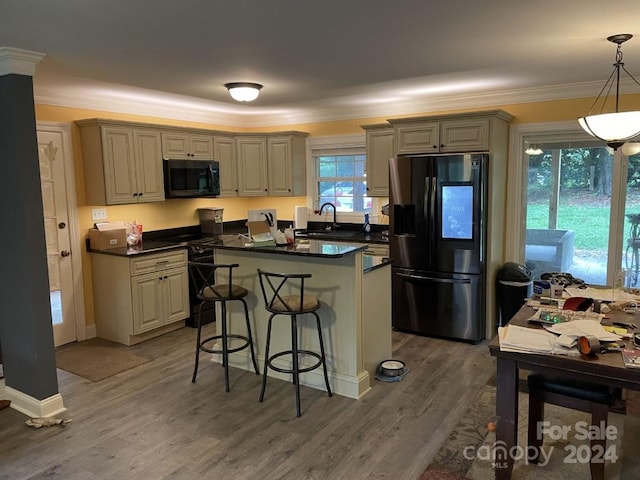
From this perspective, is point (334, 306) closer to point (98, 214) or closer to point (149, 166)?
point (149, 166)

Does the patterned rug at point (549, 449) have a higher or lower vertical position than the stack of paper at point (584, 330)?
lower

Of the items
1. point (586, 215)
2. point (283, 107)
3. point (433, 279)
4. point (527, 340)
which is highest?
point (283, 107)

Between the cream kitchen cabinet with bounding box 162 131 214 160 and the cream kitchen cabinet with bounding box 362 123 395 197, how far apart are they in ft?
6.18

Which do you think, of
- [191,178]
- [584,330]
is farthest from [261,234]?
[584,330]

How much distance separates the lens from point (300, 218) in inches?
247

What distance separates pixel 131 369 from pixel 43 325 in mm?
1063

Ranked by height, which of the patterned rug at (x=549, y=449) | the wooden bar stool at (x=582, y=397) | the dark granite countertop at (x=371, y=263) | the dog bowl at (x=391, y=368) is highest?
the dark granite countertop at (x=371, y=263)

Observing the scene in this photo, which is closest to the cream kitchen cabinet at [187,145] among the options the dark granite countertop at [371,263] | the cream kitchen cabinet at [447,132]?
the cream kitchen cabinet at [447,132]

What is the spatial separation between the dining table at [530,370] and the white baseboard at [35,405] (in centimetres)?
288

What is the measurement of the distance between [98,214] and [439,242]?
348 cm

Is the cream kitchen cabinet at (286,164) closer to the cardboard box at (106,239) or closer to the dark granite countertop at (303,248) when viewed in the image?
the cardboard box at (106,239)

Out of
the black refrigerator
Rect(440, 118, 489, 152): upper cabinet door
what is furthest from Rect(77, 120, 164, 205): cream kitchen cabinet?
Rect(440, 118, 489, 152): upper cabinet door

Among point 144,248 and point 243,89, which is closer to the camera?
point 243,89

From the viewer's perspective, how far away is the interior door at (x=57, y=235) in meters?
4.53
